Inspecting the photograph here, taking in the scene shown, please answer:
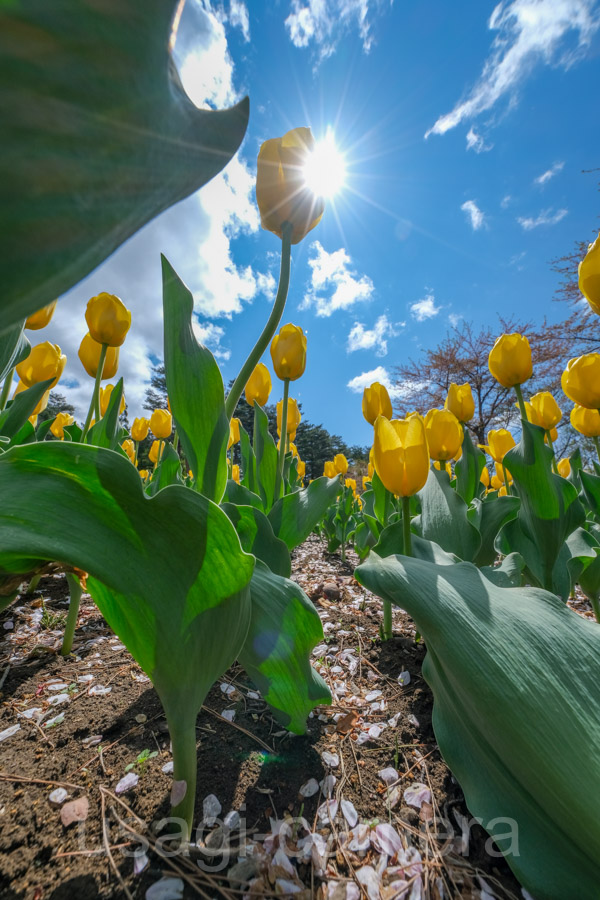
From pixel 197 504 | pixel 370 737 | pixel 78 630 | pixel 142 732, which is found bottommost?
pixel 370 737

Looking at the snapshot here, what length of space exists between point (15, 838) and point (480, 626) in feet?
3.24

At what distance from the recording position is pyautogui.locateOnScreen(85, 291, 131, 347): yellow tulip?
5.54 ft

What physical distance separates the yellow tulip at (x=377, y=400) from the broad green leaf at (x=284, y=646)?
133 cm

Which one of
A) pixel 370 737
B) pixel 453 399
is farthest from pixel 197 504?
pixel 453 399

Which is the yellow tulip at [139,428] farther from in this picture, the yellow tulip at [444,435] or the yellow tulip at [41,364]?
the yellow tulip at [444,435]

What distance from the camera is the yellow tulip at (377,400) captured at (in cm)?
200

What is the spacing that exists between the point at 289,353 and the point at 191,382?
37.5 inches

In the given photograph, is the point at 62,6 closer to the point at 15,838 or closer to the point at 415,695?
the point at 15,838

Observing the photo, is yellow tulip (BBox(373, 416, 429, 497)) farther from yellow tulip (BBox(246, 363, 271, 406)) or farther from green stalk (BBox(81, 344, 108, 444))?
green stalk (BBox(81, 344, 108, 444))

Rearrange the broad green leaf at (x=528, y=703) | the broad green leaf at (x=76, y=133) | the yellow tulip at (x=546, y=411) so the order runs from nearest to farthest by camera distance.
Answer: the broad green leaf at (x=76, y=133) → the broad green leaf at (x=528, y=703) → the yellow tulip at (x=546, y=411)

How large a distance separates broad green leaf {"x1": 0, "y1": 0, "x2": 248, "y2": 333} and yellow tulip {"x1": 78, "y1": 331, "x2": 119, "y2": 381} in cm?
183

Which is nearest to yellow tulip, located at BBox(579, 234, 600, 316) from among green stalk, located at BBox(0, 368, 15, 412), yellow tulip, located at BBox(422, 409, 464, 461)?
yellow tulip, located at BBox(422, 409, 464, 461)

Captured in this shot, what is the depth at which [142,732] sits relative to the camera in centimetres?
107

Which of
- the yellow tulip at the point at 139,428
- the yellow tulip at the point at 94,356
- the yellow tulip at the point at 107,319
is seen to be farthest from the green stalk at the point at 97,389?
the yellow tulip at the point at 139,428
